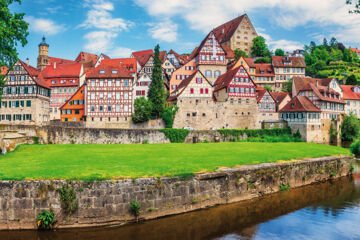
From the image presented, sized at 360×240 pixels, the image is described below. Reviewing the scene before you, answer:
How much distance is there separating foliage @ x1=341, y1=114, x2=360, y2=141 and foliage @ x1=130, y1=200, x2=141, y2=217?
47.4 m

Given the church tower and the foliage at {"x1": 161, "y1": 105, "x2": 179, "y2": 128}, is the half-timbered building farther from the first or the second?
the church tower

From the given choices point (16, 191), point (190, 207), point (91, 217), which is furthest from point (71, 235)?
point (190, 207)

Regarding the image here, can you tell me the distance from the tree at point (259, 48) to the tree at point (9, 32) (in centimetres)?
7852

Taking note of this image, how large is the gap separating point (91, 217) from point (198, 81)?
35022 mm

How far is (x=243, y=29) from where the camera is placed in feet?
302

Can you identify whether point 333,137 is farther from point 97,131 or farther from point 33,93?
point 33,93

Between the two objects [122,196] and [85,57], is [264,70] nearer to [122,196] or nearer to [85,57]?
[85,57]

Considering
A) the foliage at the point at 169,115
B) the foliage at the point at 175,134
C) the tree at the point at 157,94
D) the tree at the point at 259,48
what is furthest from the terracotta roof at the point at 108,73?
the tree at the point at 259,48

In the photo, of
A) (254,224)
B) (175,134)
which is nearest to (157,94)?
(175,134)

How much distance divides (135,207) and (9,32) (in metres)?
15.5

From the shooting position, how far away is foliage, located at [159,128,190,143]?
37.8 meters

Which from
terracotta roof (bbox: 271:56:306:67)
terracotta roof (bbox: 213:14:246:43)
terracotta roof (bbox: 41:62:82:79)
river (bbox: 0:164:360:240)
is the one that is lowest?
river (bbox: 0:164:360:240)

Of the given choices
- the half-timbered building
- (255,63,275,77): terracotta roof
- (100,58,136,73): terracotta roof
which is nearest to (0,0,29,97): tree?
the half-timbered building

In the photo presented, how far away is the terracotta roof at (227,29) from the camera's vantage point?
91.5 metres
